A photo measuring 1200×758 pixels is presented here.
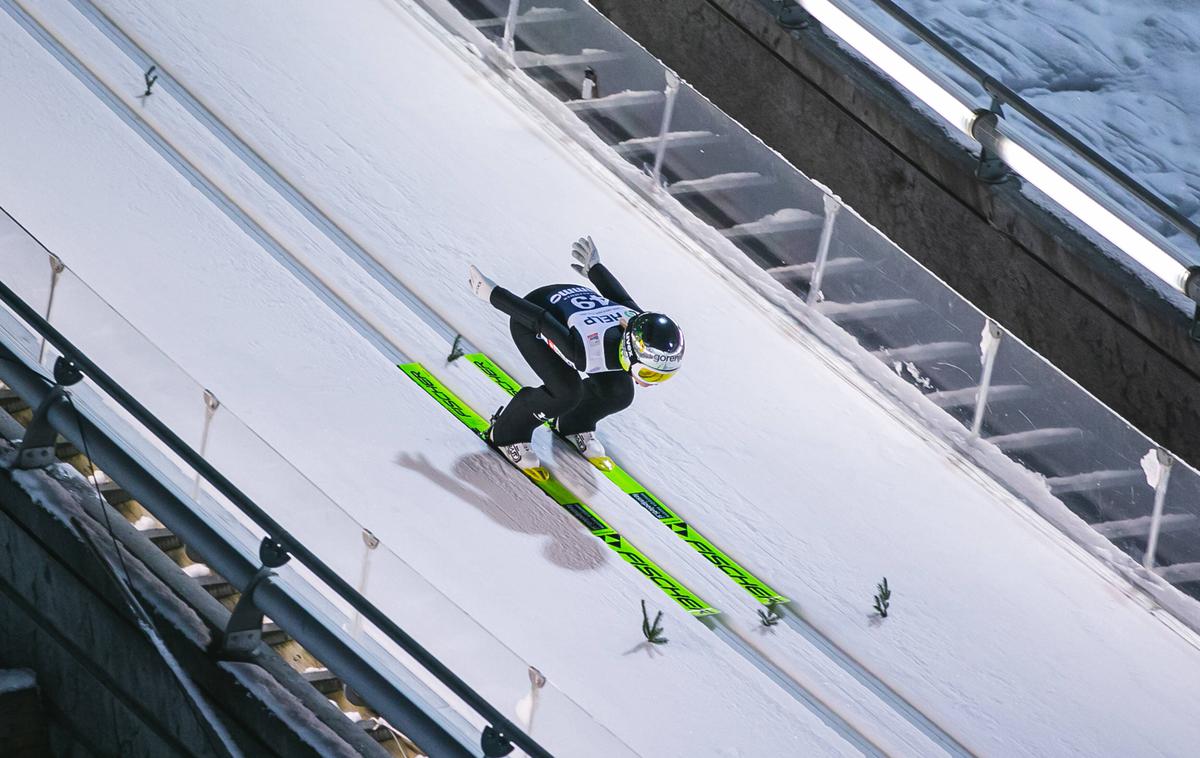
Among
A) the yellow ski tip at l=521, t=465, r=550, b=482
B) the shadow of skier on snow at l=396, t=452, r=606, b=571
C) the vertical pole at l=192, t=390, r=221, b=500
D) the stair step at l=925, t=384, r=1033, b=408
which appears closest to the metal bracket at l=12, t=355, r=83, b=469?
the vertical pole at l=192, t=390, r=221, b=500

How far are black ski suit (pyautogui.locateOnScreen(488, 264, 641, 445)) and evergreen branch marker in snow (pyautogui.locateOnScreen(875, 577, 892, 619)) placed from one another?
1.25m

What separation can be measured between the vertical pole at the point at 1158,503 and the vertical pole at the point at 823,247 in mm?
1898

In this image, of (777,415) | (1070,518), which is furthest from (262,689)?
(1070,518)

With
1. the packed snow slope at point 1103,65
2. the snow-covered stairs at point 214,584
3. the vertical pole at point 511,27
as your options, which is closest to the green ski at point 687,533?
the snow-covered stairs at point 214,584

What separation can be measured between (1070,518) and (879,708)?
68.3 inches

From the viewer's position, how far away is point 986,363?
797 cm

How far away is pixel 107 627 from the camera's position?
5.09m

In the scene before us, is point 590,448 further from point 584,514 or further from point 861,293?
point 861,293

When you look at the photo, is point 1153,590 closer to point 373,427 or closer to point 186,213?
point 373,427

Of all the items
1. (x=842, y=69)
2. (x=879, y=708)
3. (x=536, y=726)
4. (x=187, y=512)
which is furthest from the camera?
(x=842, y=69)

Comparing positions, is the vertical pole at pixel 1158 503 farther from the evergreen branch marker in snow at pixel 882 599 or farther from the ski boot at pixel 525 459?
the ski boot at pixel 525 459

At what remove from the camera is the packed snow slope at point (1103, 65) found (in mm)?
11266

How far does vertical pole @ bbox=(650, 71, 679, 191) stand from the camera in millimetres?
9086

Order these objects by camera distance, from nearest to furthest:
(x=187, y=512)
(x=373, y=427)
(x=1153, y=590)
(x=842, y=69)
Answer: (x=187, y=512)
(x=373, y=427)
(x=1153, y=590)
(x=842, y=69)
